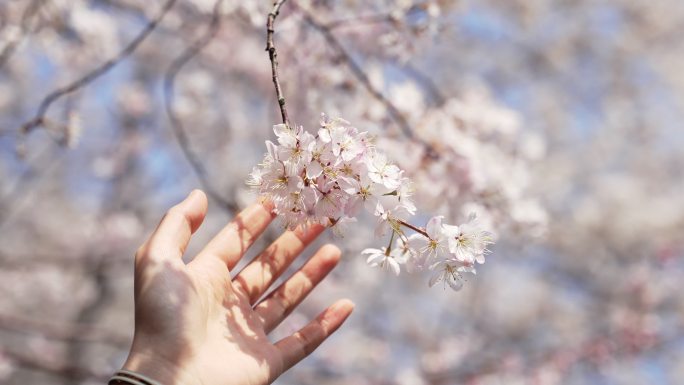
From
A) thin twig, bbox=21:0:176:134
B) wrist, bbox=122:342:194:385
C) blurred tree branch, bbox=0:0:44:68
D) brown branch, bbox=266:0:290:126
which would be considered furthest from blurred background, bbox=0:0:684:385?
wrist, bbox=122:342:194:385

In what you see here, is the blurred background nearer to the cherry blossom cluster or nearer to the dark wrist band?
the cherry blossom cluster

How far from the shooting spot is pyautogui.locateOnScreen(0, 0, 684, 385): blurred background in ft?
10.2

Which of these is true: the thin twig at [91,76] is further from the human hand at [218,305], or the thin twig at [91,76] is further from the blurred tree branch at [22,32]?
the human hand at [218,305]

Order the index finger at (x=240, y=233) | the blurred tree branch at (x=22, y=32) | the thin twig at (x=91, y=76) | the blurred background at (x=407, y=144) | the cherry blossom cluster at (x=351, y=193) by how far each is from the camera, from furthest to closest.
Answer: the blurred background at (x=407, y=144) → the blurred tree branch at (x=22, y=32) → the thin twig at (x=91, y=76) → the index finger at (x=240, y=233) → the cherry blossom cluster at (x=351, y=193)

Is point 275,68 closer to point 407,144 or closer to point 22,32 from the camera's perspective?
point 407,144

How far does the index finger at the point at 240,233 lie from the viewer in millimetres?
1897

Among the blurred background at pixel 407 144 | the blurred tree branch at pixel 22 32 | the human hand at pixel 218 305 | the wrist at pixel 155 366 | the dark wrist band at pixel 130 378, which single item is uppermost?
the blurred background at pixel 407 144

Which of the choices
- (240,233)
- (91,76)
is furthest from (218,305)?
(91,76)

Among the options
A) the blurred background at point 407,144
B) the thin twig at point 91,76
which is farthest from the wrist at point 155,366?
the blurred background at point 407,144

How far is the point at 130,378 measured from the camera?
4.76 ft

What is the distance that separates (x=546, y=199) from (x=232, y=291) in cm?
677

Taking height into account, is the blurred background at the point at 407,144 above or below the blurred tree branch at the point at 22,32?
above

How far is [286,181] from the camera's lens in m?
1.36

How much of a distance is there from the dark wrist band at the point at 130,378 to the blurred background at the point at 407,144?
1558 millimetres
